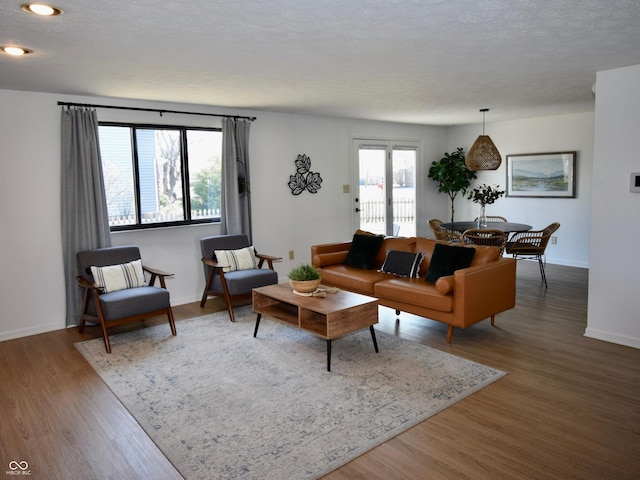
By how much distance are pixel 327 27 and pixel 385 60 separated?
0.94 m

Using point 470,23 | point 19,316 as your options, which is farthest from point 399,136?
point 19,316

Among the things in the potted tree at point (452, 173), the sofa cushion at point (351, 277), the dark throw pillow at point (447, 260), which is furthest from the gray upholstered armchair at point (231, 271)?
the potted tree at point (452, 173)

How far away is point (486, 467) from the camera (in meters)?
2.40

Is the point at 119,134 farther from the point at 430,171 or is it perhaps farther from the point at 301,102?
the point at 430,171

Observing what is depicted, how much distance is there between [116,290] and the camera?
14.9 ft

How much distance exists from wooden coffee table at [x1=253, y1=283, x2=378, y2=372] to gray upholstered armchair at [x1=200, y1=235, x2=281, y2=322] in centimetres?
73

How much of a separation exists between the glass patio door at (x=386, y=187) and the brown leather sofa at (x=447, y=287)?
2485 millimetres

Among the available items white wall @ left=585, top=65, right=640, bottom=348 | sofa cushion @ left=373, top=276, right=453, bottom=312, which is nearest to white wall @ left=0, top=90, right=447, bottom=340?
sofa cushion @ left=373, top=276, right=453, bottom=312

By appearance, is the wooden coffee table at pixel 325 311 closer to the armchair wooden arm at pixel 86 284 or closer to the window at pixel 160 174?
the armchair wooden arm at pixel 86 284

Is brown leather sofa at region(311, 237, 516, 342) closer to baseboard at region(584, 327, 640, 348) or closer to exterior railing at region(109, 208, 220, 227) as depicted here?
baseboard at region(584, 327, 640, 348)

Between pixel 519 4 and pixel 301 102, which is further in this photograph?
pixel 301 102

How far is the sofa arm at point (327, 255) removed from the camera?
5480 millimetres

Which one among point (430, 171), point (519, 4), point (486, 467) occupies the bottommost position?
point (486, 467)

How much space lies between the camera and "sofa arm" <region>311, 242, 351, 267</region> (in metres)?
5.48
